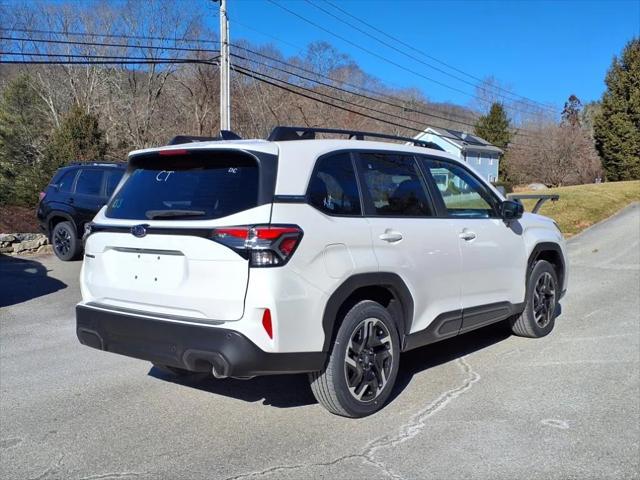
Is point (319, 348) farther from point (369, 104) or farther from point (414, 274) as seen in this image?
point (369, 104)

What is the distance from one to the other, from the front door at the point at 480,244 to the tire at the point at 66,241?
8.57m

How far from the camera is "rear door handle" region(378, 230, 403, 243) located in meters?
4.20

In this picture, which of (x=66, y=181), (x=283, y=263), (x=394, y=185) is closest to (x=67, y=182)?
(x=66, y=181)

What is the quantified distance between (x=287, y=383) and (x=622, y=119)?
3624 cm

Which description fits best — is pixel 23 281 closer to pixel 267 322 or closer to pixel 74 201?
pixel 74 201

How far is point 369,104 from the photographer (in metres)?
36.8

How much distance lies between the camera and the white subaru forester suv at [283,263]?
3508 mm

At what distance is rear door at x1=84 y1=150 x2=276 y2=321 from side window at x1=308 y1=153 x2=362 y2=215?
0.38 metres

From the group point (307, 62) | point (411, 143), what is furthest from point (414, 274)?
point (307, 62)

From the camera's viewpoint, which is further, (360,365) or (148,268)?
(360,365)

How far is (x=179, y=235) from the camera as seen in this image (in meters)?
3.67

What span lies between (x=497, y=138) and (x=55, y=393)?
5466 cm

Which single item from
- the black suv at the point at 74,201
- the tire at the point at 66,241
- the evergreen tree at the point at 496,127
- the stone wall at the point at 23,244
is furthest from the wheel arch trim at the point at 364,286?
the evergreen tree at the point at 496,127

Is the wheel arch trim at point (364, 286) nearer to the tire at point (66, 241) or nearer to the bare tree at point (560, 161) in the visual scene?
the tire at point (66, 241)
